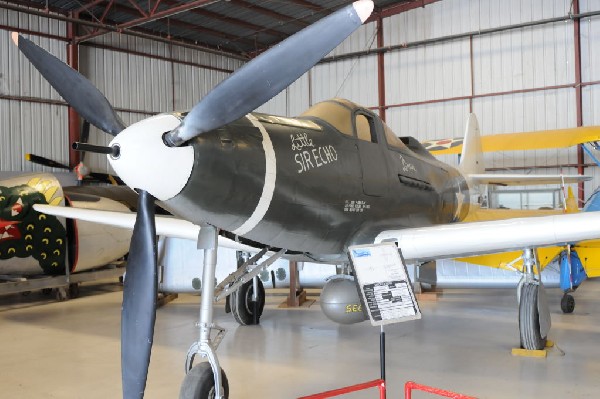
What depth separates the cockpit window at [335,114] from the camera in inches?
170

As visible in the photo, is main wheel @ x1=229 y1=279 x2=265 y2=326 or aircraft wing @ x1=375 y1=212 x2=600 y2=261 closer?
aircraft wing @ x1=375 y1=212 x2=600 y2=261

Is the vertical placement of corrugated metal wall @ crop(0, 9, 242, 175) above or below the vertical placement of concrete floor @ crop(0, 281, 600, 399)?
above

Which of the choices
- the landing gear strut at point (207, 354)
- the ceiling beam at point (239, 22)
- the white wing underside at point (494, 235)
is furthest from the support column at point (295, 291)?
the ceiling beam at point (239, 22)

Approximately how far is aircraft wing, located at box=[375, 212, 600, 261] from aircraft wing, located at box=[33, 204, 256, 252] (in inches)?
51.9

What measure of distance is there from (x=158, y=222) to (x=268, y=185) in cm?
262

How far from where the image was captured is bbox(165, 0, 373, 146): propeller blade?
9.42ft

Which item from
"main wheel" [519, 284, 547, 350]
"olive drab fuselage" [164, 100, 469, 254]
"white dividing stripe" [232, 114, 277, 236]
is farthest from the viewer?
"main wheel" [519, 284, 547, 350]

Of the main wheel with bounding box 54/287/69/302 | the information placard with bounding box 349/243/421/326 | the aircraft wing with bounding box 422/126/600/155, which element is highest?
the aircraft wing with bounding box 422/126/600/155

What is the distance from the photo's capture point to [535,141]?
12953 millimetres

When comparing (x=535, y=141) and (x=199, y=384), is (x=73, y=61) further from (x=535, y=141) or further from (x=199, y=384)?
(x=199, y=384)

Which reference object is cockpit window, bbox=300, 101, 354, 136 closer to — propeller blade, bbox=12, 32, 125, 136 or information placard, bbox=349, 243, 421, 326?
information placard, bbox=349, 243, 421, 326

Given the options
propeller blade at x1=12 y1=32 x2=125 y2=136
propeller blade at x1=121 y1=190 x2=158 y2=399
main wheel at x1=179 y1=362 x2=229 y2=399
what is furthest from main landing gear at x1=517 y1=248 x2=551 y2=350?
propeller blade at x1=12 y1=32 x2=125 y2=136

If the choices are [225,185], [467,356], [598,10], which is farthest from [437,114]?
[225,185]

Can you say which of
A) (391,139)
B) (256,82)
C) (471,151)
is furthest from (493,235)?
(471,151)
